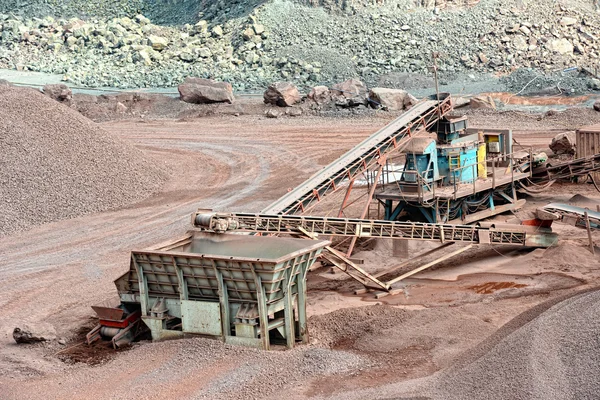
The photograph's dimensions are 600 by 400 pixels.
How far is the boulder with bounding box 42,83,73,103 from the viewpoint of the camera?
144ft

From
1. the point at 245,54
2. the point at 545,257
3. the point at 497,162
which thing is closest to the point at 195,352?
the point at 545,257

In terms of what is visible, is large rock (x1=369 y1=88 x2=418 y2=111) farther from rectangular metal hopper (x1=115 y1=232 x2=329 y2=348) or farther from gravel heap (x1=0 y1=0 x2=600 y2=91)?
rectangular metal hopper (x1=115 y1=232 x2=329 y2=348)

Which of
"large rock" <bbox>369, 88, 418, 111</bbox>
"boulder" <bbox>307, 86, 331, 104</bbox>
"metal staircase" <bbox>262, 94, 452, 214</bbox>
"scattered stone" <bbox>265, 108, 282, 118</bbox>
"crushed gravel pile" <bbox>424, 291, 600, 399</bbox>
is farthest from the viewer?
"boulder" <bbox>307, 86, 331, 104</bbox>

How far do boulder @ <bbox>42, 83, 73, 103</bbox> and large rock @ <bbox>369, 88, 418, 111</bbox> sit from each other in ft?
49.7

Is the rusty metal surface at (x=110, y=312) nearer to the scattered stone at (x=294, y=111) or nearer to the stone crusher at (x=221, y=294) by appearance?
the stone crusher at (x=221, y=294)

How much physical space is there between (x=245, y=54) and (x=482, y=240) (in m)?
34.1

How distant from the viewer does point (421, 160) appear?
21359mm

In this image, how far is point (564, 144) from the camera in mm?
28656

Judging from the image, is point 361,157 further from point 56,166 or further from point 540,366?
point 56,166

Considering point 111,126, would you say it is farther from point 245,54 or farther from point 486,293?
point 486,293

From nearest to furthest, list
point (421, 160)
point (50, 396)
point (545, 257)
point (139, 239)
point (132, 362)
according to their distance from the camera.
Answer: point (50, 396) → point (132, 362) → point (545, 257) → point (421, 160) → point (139, 239)

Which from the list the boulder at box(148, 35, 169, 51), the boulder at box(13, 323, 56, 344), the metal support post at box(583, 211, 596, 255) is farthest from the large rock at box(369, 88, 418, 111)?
the boulder at box(13, 323, 56, 344)

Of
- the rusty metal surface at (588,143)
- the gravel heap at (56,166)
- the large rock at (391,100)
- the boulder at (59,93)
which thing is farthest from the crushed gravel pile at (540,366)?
the boulder at (59,93)

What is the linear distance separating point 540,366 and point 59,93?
36055 millimetres
